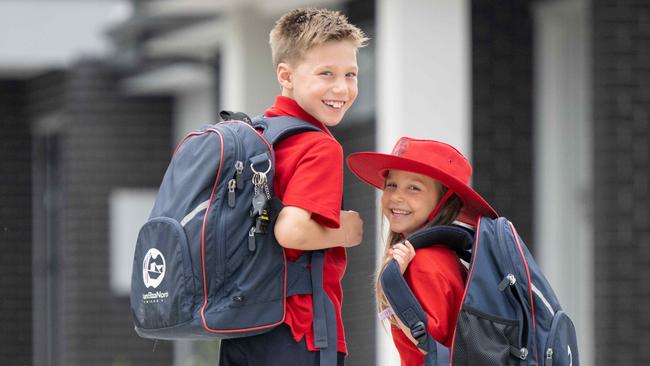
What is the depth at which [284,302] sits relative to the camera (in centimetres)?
354

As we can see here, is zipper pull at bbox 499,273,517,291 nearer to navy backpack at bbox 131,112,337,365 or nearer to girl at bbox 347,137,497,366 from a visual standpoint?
girl at bbox 347,137,497,366

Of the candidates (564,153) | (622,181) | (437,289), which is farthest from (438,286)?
(564,153)

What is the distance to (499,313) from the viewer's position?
11.6ft

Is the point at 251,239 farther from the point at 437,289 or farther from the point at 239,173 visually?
the point at 437,289

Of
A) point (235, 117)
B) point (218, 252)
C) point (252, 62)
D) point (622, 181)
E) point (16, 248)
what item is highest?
point (252, 62)

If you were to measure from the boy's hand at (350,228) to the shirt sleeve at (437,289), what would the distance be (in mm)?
161

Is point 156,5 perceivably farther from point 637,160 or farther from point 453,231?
point 453,231

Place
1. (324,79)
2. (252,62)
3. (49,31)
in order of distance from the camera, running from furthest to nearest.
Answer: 1. (49,31)
2. (252,62)
3. (324,79)

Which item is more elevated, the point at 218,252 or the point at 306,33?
the point at 306,33

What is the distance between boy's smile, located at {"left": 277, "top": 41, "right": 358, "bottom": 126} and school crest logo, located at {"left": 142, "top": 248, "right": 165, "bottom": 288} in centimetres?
57

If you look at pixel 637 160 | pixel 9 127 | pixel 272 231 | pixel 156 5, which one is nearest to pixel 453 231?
pixel 272 231

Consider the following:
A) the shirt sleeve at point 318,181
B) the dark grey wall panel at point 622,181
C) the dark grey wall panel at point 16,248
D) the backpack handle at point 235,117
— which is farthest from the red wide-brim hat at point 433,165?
the dark grey wall panel at point 16,248

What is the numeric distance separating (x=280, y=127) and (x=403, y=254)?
46 centimetres

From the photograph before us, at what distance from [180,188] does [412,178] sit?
69 cm
